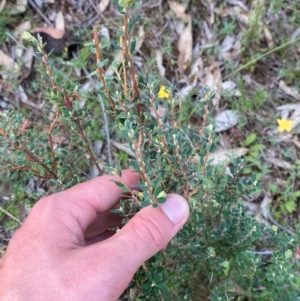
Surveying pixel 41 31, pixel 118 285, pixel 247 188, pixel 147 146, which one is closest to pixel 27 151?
pixel 147 146

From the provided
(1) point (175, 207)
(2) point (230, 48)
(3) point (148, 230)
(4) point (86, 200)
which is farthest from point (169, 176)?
(2) point (230, 48)

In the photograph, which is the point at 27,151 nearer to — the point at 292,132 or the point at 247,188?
the point at 247,188

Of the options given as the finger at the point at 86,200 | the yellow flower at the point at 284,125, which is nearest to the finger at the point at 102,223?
the finger at the point at 86,200

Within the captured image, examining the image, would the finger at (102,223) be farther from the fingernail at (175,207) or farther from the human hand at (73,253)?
the fingernail at (175,207)

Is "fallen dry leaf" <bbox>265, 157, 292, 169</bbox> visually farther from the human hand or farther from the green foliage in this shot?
the human hand

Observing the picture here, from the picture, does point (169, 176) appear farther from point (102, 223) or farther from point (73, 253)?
point (102, 223)

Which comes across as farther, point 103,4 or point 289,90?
point 103,4
